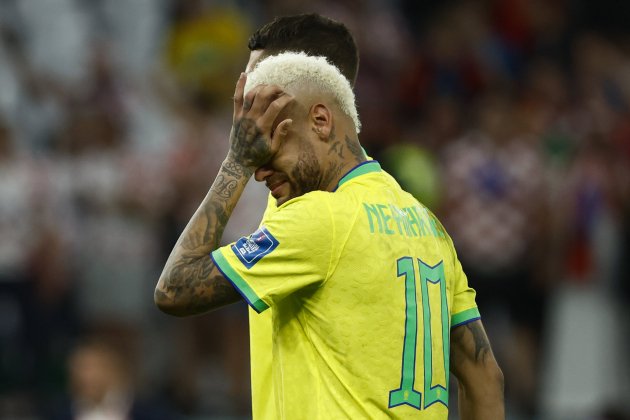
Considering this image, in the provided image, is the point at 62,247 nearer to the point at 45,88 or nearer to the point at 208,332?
the point at 208,332

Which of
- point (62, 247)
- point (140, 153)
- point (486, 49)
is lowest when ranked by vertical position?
point (62, 247)

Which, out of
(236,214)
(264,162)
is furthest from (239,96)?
(236,214)

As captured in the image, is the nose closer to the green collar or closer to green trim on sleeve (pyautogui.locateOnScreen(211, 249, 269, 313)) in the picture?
the green collar

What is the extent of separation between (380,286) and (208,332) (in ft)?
22.3

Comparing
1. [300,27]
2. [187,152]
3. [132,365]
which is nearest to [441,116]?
[187,152]

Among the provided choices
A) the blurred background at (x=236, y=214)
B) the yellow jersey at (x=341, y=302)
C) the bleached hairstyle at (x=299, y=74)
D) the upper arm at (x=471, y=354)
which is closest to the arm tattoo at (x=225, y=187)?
the yellow jersey at (x=341, y=302)

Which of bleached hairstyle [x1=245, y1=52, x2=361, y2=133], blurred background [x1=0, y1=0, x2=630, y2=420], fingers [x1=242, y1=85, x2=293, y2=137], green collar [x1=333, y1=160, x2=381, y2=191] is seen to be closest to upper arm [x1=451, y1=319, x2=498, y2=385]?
green collar [x1=333, y1=160, x2=381, y2=191]

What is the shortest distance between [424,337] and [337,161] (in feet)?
1.98

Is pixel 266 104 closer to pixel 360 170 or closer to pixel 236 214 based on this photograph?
pixel 360 170

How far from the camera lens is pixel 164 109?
12086 millimetres

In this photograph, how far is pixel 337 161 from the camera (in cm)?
404

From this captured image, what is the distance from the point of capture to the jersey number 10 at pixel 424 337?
3.91 metres

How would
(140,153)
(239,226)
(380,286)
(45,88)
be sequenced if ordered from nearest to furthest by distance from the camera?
(380,286), (239,226), (140,153), (45,88)

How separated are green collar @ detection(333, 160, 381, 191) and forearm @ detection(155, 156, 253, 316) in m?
0.29
